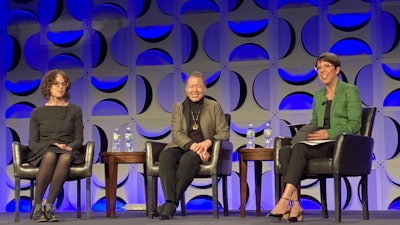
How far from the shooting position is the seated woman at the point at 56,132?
17.5 feet

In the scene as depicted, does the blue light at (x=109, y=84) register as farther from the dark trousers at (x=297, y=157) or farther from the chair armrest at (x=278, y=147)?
the dark trousers at (x=297, y=157)

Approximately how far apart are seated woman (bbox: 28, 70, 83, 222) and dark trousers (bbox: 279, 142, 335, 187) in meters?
1.66

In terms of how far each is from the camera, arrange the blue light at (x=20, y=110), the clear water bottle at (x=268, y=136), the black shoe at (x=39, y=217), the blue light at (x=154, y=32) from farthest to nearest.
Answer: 1. the blue light at (x=20, y=110)
2. the blue light at (x=154, y=32)
3. the clear water bottle at (x=268, y=136)
4. the black shoe at (x=39, y=217)

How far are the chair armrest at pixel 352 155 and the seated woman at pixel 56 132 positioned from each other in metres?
2.03

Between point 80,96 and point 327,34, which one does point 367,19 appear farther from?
point 80,96

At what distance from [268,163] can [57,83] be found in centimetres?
240

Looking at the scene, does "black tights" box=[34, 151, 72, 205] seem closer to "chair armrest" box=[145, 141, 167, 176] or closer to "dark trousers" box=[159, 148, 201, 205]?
"chair armrest" box=[145, 141, 167, 176]

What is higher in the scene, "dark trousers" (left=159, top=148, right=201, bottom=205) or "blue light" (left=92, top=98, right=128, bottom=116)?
"blue light" (left=92, top=98, right=128, bottom=116)

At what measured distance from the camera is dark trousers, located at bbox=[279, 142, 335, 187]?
470 cm

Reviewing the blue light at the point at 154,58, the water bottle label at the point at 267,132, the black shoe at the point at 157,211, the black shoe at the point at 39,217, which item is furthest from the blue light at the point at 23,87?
the black shoe at the point at 157,211

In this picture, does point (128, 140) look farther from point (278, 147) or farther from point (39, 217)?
point (278, 147)

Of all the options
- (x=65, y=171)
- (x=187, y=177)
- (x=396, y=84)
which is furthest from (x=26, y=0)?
(x=396, y=84)

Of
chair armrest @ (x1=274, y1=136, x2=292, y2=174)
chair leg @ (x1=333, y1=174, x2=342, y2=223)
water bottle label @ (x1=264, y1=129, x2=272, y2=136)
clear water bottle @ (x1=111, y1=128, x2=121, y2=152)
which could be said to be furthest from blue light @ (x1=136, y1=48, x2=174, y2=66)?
chair leg @ (x1=333, y1=174, x2=342, y2=223)

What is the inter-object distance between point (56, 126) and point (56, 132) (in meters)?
0.05
